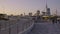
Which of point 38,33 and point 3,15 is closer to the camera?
point 38,33

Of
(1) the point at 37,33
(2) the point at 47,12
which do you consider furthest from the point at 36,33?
(2) the point at 47,12

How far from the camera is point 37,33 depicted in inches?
780

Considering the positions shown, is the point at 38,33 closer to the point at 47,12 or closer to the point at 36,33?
the point at 36,33

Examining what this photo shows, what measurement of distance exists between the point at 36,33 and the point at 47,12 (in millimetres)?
75654

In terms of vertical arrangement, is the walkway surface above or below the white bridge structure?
below

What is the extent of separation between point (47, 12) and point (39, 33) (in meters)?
75.6

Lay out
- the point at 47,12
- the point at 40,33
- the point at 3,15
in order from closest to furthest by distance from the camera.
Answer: the point at 40,33 < the point at 3,15 < the point at 47,12


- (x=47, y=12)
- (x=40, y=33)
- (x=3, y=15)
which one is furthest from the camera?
(x=47, y=12)

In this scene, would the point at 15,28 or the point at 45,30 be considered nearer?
the point at 15,28

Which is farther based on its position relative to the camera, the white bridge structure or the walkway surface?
the walkway surface

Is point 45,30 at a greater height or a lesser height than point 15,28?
lesser

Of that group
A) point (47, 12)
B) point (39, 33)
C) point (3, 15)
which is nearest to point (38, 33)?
point (39, 33)

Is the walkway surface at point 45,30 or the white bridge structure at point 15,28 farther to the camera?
the walkway surface at point 45,30

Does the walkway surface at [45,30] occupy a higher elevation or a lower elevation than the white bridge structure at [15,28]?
lower
